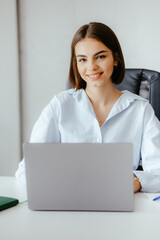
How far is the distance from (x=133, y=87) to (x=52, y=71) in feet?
4.67

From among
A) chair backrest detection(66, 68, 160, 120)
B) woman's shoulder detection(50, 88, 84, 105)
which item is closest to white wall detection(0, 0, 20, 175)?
chair backrest detection(66, 68, 160, 120)

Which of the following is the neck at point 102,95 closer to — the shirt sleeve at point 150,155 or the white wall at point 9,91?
the shirt sleeve at point 150,155

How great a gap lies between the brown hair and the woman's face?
0.07 ft

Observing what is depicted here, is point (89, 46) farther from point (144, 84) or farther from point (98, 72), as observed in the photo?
point (144, 84)

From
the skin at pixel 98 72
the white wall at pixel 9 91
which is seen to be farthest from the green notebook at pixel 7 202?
the white wall at pixel 9 91

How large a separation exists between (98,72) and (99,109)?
0.60 feet

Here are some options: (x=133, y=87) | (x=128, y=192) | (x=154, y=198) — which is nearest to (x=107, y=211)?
(x=128, y=192)

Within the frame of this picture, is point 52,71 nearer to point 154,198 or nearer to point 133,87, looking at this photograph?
point 133,87

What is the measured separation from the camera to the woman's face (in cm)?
147

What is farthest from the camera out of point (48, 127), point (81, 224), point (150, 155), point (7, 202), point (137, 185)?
point (48, 127)

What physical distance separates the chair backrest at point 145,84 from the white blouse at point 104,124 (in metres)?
0.14

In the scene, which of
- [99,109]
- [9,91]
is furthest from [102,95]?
[9,91]

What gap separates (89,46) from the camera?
1474 millimetres

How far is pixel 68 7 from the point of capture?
9.79ft
